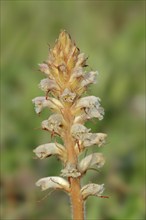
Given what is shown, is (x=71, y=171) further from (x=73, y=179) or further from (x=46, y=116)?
(x=46, y=116)

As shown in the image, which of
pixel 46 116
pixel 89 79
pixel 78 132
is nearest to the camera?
pixel 78 132

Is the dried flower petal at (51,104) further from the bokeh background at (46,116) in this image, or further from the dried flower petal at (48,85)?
the bokeh background at (46,116)

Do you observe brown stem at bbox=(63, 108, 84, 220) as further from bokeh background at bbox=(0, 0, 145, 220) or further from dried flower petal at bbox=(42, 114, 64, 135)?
bokeh background at bbox=(0, 0, 145, 220)

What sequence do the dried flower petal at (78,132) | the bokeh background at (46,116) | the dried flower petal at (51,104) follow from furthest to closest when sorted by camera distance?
1. the bokeh background at (46,116)
2. the dried flower petal at (51,104)
3. the dried flower petal at (78,132)

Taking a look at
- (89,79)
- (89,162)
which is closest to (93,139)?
(89,162)

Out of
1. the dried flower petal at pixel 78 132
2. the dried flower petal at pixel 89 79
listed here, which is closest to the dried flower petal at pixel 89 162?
the dried flower petal at pixel 78 132
